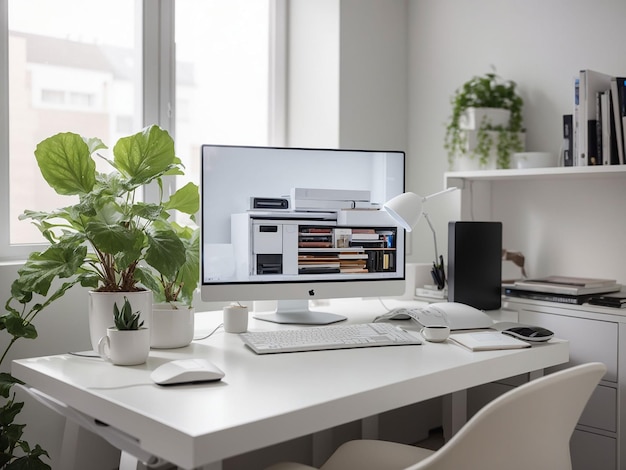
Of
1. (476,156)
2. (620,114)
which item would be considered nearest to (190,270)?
(476,156)

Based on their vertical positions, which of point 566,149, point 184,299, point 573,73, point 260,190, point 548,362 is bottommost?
point 548,362

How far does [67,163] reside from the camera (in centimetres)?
169

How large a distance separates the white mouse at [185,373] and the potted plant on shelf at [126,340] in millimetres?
131

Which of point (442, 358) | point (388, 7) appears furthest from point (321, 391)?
point (388, 7)

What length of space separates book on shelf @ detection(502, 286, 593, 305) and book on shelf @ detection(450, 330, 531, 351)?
0.55m

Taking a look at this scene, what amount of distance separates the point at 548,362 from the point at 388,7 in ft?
6.15

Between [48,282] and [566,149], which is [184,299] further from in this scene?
[566,149]

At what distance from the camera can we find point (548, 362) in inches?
70.8

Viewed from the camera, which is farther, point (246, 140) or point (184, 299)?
point (246, 140)

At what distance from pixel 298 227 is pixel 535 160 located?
105cm

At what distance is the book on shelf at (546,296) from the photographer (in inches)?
89.7

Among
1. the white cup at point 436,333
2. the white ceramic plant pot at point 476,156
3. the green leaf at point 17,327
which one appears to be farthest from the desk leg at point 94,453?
the white ceramic plant pot at point 476,156

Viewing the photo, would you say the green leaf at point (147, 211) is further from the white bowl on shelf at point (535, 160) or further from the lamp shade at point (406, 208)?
the white bowl on shelf at point (535, 160)

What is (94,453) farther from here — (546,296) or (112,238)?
(546,296)
